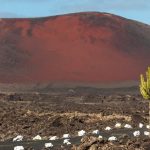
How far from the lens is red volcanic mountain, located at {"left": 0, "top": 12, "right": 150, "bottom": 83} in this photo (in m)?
94.3

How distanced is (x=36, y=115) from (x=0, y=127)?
20.0 ft

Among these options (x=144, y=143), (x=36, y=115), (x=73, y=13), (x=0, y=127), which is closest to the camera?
(x=144, y=143)

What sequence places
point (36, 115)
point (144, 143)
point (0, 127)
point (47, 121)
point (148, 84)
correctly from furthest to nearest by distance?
point (36, 115) → point (47, 121) → point (0, 127) → point (148, 84) → point (144, 143)

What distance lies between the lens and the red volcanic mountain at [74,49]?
9431cm

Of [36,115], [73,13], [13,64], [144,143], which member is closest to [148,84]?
[144,143]

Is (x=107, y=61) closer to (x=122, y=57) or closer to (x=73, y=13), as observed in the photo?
(x=122, y=57)

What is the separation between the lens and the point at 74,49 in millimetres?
104562

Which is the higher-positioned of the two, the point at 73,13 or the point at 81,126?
the point at 73,13

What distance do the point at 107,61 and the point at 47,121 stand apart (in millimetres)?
65876

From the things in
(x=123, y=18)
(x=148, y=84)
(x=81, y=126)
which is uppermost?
(x=123, y=18)

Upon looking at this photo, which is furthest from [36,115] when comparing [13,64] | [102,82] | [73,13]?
[73,13]

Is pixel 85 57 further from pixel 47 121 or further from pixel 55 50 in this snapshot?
pixel 47 121

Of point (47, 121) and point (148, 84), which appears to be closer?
point (148, 84)

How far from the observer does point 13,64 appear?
96.9 m
